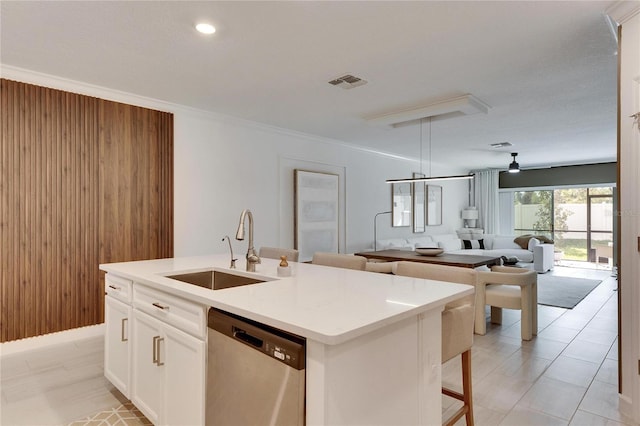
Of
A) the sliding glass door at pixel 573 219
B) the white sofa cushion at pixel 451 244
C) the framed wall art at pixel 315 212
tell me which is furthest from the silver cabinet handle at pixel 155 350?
the sliding glass door at pixel 573 219

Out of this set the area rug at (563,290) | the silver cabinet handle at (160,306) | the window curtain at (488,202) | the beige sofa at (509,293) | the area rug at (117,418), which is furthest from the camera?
the window curtain at (488,202)

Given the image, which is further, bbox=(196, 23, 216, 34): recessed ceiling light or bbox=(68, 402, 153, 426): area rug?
bbox=(196, 23, 216, 34): recessed ceiling light

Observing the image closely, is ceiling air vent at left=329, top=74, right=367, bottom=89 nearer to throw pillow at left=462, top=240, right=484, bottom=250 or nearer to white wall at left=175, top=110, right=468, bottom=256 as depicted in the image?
white wall at left=175, top=110, right=468, bottom=256

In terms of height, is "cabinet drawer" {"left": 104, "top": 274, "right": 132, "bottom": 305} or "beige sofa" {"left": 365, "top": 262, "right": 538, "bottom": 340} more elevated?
"cabinet drawer" {"left": 104, "top": 274, "right": 132, "bottom": 305}

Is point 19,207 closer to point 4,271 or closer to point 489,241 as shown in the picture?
point 4,271

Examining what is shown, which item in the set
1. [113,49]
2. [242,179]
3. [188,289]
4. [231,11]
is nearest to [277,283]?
[188,289]

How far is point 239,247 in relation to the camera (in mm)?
4664

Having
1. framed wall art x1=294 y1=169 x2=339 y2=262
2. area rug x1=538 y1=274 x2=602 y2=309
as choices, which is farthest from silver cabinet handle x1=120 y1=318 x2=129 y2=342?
area rug x1=538 y1=274 x2=602 y2=309

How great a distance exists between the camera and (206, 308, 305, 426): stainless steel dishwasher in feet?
3.90

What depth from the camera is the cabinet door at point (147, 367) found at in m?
1.88

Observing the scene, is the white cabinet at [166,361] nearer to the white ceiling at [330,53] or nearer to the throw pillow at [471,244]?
the white ceiling at [330,53]

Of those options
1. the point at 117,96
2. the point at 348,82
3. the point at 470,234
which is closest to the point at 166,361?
the point at 348,82

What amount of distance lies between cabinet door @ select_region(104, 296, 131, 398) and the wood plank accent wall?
4.21 ft

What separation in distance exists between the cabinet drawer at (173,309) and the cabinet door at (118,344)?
21cm
